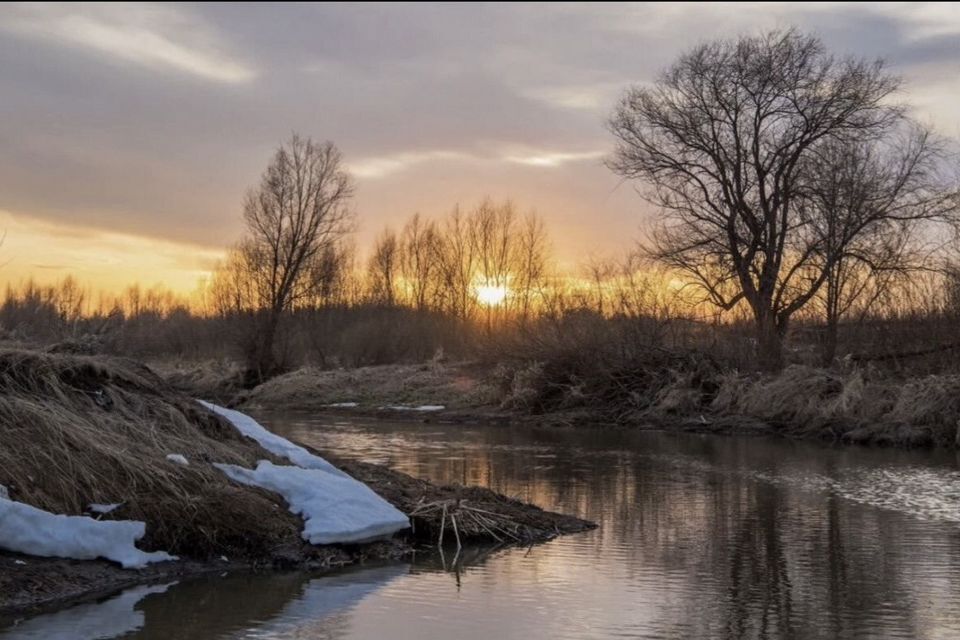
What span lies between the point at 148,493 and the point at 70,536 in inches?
36.2

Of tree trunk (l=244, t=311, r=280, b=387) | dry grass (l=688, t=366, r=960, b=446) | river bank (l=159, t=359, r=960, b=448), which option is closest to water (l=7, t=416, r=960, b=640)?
dry grass (l=688, t=366, r=960, b=446)

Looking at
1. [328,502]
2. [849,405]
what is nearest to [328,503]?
[328,502]

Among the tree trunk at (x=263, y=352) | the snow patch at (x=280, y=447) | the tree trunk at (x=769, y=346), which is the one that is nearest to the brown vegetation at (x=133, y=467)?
the snow patch at (x=280, y=447)

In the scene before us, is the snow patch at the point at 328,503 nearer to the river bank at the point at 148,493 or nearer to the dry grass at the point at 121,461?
the river bank at the point at 148,493

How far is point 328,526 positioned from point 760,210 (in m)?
27.4

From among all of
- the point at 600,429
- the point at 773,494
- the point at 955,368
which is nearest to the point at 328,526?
the point at 773,494

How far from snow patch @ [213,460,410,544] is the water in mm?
A: 545

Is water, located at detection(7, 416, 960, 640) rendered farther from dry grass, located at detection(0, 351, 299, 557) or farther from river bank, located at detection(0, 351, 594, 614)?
dry grass, located at detection(0, 351, 299, 557)

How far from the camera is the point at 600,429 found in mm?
29422

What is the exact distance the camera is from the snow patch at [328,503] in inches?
393

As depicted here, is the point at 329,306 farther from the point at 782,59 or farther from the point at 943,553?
the point at 943,553

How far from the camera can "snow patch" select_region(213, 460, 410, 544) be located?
32.8ft

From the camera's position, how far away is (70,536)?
862cm

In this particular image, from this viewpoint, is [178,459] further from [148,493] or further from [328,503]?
[328,503]
